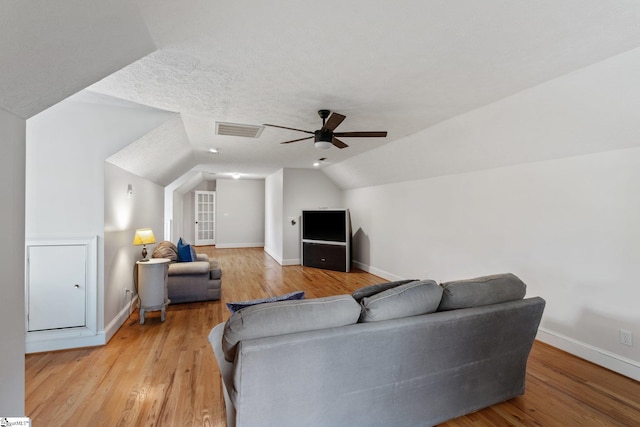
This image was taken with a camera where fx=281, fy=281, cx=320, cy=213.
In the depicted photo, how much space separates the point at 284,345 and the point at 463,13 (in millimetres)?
1958

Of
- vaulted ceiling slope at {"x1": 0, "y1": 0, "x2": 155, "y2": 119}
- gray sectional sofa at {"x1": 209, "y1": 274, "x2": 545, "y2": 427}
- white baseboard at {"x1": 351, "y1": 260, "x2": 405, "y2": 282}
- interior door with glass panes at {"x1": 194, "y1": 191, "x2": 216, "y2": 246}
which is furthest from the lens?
interior door with glass panes at {"x1": 194, "y1": 191, "x2": 216, "y2": 246}

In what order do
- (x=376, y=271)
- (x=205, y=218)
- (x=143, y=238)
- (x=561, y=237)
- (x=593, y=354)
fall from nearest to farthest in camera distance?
(x=593, y=354), (x=561, y=237), (x=143, y=238), (x=376, y=271), (x=205, y=218)

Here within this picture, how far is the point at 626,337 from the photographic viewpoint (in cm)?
241

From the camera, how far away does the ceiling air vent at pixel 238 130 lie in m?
3.60

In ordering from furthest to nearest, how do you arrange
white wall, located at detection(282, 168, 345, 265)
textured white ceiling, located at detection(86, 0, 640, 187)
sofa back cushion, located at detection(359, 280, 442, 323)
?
white wall, located at detection(282, 168, 345, 265)
sofa back cushion, located at detection(359, 280, 442, 323)
textured white ceiling, located at detection(86, 0, 640, 187)

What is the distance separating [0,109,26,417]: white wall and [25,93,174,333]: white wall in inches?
61.7

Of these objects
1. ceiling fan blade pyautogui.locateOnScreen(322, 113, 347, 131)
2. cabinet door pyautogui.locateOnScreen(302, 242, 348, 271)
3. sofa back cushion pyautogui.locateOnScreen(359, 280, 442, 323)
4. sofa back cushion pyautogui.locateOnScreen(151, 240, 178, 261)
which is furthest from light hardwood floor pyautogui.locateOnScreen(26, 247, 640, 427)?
cabinet door pyautogui.locateOnScreen(302, 242, 348, 271)

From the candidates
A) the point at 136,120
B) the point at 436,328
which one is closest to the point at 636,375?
the point at 436,328

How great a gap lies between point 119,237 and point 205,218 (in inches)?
295

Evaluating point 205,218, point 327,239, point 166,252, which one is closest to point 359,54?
point 166,252

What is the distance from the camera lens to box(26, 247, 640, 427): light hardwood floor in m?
1.87

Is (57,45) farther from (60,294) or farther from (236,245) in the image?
(236,245)

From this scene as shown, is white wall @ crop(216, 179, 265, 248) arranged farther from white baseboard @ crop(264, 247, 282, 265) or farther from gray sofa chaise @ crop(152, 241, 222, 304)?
gray sofa chaise @ crop(152, 241, 222, 304)

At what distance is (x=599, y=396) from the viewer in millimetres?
2129
